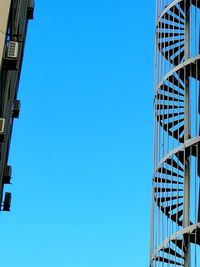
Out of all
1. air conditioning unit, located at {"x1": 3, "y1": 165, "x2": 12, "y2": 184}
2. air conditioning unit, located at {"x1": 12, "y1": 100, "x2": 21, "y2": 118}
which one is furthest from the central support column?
air conditioning unit, located at {"x1": 12, "y1": 100, "x2": 21, "y2": 118}

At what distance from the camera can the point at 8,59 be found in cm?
1803

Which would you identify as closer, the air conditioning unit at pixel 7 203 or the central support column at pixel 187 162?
the central support column at pixel 187 162

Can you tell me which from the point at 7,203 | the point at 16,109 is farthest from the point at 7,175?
the point at 16,109

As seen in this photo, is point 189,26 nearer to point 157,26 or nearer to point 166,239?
point 157,26

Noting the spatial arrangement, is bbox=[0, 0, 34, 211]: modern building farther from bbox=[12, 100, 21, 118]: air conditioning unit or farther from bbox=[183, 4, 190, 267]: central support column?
bbox=[183, 4, 190, 267]: central support column

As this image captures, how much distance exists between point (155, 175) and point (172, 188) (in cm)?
159

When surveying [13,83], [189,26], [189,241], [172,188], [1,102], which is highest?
[189,26]

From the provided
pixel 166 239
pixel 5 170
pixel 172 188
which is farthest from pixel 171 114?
pixel 5 170

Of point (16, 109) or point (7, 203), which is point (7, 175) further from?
point (16, 109)

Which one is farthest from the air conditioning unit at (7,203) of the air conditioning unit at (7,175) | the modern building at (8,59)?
the air conditioning unit at (7,175)

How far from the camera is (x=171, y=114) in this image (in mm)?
26625

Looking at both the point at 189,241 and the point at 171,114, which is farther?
the point at 171,114

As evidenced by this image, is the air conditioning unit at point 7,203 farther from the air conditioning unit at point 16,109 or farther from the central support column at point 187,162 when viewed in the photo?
the central support column at point 187,162

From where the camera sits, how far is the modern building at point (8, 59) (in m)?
17.1
